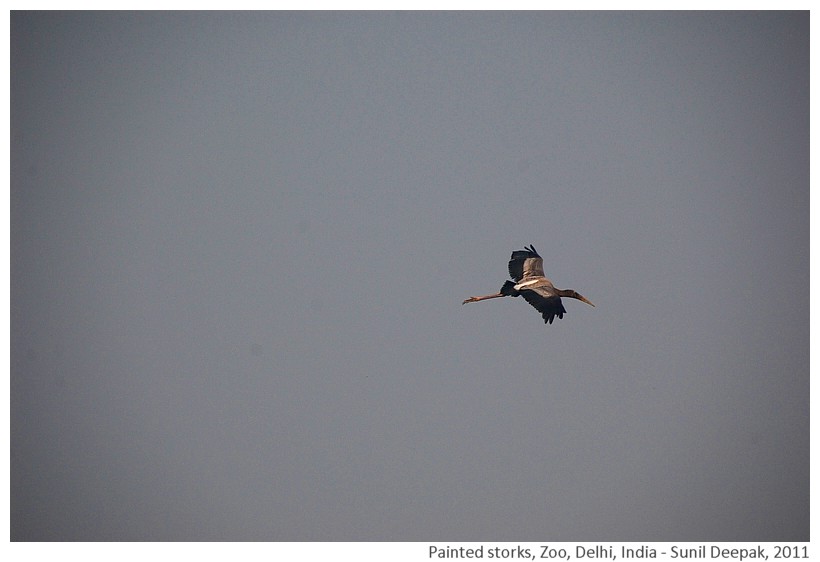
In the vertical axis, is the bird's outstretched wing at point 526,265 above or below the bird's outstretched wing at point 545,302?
above

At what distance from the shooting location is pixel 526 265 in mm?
16047

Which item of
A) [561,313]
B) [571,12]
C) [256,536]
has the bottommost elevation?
[256,536]

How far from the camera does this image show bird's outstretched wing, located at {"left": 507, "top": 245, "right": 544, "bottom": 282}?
1605 cm

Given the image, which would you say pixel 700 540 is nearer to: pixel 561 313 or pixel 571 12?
pixel 561 313

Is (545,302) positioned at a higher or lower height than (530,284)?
lower

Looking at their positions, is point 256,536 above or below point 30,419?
below

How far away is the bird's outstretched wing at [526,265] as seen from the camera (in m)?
16.0

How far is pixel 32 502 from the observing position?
71.9 feet

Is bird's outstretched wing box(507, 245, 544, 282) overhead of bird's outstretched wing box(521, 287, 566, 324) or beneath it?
overhead
